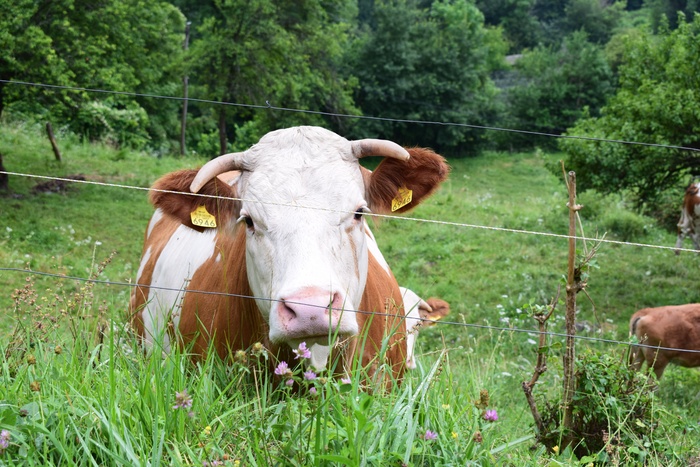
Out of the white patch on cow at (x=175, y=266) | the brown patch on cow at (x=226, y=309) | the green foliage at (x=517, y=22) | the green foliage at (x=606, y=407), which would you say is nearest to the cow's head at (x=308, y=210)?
the brown patch on cow at (x=226, y=309)

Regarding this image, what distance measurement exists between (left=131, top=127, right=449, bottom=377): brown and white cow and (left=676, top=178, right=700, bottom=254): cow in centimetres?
1119

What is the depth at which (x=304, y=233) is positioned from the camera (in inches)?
116

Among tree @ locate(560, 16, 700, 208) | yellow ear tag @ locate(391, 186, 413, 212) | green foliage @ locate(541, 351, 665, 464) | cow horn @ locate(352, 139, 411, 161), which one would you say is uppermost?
cow horn @ locate(352, 139, 411, 161)

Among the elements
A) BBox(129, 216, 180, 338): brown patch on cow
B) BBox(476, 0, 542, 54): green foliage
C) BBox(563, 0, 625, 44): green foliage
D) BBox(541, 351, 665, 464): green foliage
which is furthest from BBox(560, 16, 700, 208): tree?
BBox(476, 0, 542, 54): green foliage

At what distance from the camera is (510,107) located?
44.6 m

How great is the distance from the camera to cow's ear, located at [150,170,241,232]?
11.7ft

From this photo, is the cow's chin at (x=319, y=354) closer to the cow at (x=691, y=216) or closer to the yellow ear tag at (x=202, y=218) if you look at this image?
the yellow ear tag at (x=202, y=218)

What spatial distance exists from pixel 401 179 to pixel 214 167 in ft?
2.94

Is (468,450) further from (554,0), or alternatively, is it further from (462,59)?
(554,0)

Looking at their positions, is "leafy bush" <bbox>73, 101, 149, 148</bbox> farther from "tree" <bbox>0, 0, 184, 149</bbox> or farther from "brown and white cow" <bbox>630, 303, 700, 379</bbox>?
"brown and white cow" <bbox>630, 303, 700, 379</bbox>

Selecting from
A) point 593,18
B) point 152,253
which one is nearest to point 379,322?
point 152,253

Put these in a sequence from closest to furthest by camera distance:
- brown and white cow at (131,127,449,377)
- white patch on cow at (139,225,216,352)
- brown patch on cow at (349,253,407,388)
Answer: brown and white cow at (131,127,449,377) → brown patch on cow at (349,253,407,388) → white patch on cow at (139,225,216,352)

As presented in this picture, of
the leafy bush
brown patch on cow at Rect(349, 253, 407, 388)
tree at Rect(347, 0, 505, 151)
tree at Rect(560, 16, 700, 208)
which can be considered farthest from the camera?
tree at Rect(347, 0, 505, 151)

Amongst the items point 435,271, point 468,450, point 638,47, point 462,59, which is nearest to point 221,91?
point 435,271
